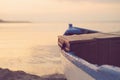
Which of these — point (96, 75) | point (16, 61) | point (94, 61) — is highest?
point (96, 75)

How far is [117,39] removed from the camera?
10.2 m

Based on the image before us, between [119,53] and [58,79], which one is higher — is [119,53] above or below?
above

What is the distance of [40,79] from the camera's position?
44.0 ft

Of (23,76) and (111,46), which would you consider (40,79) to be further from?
(111,46)

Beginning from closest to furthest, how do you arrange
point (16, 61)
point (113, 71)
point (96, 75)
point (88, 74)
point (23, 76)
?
point (113, 71) → point (96, 75) → point (88, 74) → point (23, 76) → point (16, 61)

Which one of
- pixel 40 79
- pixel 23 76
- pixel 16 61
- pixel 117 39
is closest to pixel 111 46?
pixel 117 39

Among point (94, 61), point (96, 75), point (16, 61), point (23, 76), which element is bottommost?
point (16, 61)

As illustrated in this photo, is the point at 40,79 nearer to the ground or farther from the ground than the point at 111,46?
nearer to the ground

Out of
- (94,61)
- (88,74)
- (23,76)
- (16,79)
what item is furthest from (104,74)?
(23,76)

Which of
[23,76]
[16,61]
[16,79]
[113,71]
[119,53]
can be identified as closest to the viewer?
[113,71]

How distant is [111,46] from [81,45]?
851 mm

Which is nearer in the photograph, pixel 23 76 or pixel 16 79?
pixel 16 79

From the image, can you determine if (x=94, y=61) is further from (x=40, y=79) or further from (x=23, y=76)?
(x=23, y=76)

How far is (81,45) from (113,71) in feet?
14.9
